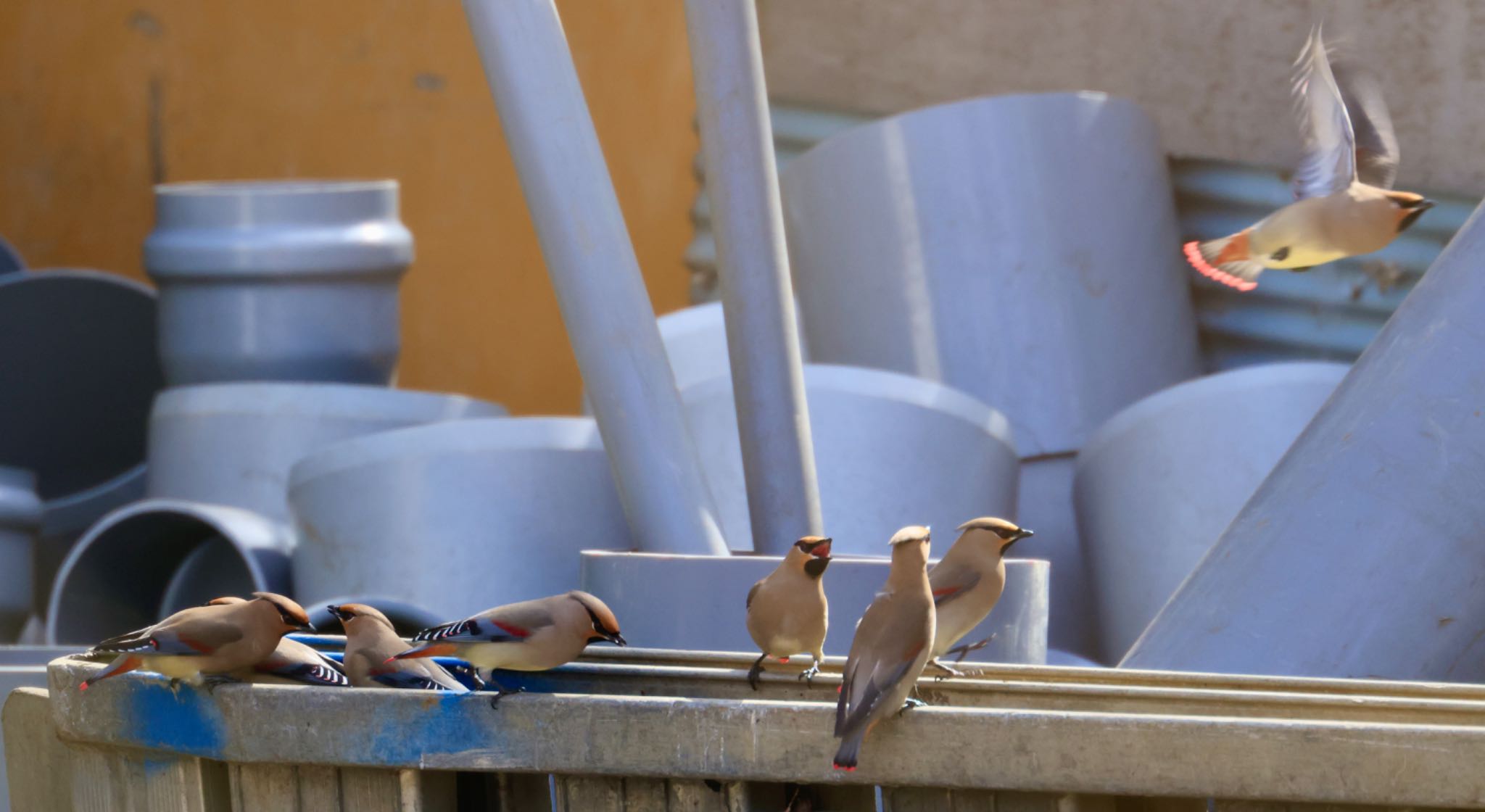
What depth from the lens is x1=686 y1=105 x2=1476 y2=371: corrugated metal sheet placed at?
13.6 ft

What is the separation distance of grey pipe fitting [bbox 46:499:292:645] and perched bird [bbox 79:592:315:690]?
158 centimetres

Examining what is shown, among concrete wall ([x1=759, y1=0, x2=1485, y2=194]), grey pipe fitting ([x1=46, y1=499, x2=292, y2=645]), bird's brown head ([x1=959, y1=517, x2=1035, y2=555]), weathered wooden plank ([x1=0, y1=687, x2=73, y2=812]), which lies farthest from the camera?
concrete wall ([x1=759, y1=0, x2=1485, y2=194])

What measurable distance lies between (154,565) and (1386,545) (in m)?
2.51

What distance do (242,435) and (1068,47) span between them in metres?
2.30

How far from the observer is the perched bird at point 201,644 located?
72.1 inches

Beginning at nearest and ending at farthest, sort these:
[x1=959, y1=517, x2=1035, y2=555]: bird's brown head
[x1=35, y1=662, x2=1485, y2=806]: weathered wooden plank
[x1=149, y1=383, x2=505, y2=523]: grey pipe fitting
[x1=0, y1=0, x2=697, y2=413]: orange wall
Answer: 1. [x1=35, y1=662, x2=1485, y2=806]: weathered wooden plank
2. [x1=959, y1=517, x2=1035, y2=555]: bird's brown head
3. [x1=149, y1=383, x2=505, y2=523]: grey pipe fitting
4. [x1=0, y1=0, x2=697, y2=413]: orange wall

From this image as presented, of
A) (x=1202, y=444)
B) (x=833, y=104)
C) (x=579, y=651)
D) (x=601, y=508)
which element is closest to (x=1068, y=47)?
(x=833, y=104)

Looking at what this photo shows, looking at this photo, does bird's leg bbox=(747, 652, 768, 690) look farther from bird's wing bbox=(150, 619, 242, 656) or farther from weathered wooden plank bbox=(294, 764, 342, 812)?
bird's wing bbox=(150, 619, 242, 656)

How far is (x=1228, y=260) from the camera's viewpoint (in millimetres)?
2461

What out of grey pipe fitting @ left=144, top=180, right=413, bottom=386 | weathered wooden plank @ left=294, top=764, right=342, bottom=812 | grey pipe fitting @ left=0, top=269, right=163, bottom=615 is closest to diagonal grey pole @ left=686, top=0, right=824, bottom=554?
weathered wooden plank @ left=294, top=764, right=342, bottom=812

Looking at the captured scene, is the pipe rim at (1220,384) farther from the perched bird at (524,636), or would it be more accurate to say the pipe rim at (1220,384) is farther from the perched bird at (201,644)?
the perched bird at (201,644)

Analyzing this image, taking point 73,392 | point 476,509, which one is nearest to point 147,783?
point 476,509

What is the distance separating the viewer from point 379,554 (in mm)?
3268

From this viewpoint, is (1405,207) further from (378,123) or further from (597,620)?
(378,123)
